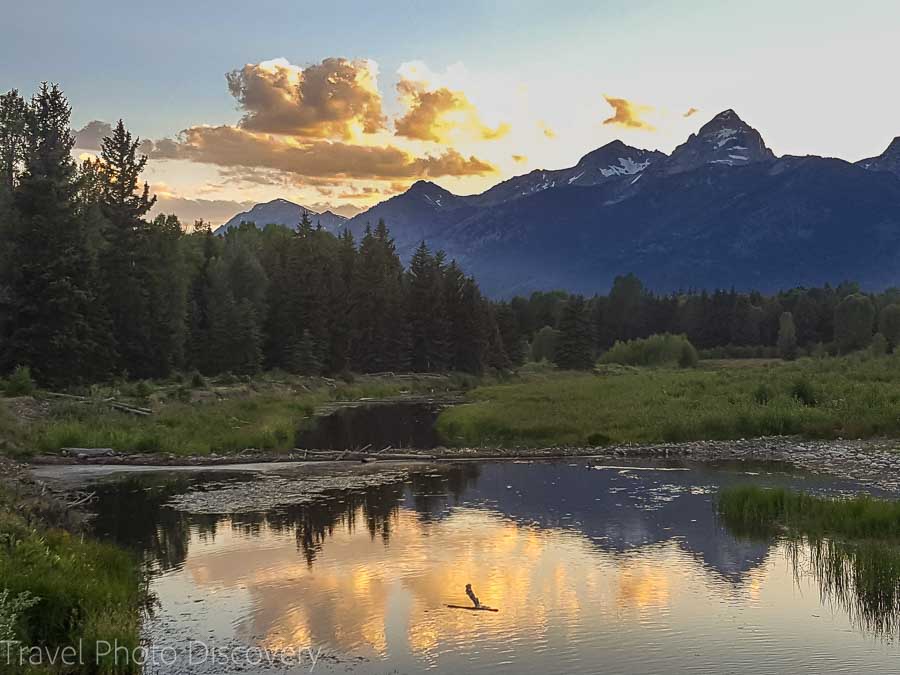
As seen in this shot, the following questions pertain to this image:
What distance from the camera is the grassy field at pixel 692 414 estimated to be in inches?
1515

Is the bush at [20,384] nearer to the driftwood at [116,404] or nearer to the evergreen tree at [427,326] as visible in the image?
the driftwood at [116,404]

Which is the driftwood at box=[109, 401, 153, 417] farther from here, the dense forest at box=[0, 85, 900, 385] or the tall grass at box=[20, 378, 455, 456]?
the dense forest at box=[0, 85, 900, 385]

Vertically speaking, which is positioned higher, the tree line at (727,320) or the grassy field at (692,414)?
the tree line at (727,320)

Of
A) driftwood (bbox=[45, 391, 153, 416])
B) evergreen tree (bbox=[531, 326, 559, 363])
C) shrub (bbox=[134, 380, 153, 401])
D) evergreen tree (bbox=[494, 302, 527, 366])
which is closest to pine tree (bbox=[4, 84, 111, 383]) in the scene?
shrub (bbox=[134, 380, 153, 401])

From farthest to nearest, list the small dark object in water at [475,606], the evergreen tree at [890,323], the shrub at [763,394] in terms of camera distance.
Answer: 1. the evergreen tree at [890,323]
2. the shrub at [763,394]
3. the small dark object in water at [475,606]

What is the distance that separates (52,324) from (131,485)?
1145 inches

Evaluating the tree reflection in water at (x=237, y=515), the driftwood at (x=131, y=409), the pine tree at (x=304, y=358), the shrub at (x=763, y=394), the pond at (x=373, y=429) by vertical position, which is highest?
the pine tree at (x=304, y=358)

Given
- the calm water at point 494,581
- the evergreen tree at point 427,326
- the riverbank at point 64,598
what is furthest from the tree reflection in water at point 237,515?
the evergreen tree at point 427,326

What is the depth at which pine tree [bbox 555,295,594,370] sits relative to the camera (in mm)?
112750

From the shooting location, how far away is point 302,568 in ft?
60.6

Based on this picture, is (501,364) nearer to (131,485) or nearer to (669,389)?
(669,389)

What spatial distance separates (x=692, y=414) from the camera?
138ft

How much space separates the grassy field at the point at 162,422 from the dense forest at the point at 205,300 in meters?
7.59

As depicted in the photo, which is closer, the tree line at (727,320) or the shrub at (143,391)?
the shrub at (143,391)
